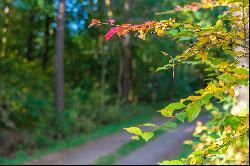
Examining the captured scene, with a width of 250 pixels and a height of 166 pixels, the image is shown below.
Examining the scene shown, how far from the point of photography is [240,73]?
1946mm

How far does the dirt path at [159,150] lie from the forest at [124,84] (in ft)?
0.14

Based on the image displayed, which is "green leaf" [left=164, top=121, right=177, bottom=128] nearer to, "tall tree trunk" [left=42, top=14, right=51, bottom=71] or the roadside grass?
the roadside grass

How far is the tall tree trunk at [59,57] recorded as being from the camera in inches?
588

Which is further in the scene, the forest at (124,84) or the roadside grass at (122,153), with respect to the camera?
the roadside grass at (122,153)

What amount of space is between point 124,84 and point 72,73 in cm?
330

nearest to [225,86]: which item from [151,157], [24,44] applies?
[151,157]

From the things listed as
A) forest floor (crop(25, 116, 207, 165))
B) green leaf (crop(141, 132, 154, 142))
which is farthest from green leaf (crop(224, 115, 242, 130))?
forest floor (crop(25, 116, 207, 165))

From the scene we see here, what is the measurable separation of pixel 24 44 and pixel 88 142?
34.7 ft

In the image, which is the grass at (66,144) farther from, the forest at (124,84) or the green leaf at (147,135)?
the green leaf at (147,135)

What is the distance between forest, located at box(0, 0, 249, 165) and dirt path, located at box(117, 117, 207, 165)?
4cm

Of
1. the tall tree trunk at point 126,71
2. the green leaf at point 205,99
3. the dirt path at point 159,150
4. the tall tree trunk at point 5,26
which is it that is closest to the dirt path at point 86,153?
the dirt path at point 159,150

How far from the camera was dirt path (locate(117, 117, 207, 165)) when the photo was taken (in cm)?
1151

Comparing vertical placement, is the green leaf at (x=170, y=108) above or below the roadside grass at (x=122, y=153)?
above

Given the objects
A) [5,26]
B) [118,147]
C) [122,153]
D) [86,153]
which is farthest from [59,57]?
[5,26]
